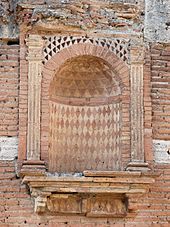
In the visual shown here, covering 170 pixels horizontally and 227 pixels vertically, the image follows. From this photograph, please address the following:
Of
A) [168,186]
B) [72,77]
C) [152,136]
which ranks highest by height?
[72,77]

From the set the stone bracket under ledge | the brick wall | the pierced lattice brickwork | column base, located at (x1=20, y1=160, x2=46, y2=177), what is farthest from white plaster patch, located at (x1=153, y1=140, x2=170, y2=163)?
column base, located at (x1=20, y1=160, x2=46, y2=177)

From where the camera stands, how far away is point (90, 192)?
998cm

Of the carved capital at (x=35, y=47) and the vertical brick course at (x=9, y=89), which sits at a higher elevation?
the carved capital at (x=35, y=47)

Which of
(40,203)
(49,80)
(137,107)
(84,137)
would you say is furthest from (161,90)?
(40,203)

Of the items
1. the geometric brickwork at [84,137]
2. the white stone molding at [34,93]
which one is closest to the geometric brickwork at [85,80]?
the geometric brickwork at [84,137]

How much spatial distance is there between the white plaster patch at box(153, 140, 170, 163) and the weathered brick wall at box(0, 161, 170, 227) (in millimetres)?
106

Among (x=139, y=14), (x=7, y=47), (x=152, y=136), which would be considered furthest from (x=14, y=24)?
(x=152, y=136)

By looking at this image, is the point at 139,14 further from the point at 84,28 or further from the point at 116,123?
the point at 116,123

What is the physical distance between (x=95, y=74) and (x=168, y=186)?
A: 1970 millimetres

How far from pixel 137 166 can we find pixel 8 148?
183 cm

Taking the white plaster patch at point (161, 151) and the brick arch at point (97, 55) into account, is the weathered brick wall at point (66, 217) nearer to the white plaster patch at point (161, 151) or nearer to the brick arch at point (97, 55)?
the white plaster patch at point (161, 151)

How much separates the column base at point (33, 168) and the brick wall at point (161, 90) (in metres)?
1.74

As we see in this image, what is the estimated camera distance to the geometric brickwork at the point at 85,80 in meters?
10.7

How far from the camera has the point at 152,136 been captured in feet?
34.5
